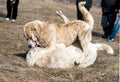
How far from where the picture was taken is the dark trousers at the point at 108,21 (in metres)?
13.3

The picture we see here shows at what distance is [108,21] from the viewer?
13.4 meters

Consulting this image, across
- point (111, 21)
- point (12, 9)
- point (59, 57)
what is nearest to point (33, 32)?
point (59, 57)

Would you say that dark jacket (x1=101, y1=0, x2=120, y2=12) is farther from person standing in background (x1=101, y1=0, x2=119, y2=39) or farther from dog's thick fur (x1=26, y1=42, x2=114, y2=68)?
dog's thick fur (x1=26, y1=42, x2=114, y2=68)

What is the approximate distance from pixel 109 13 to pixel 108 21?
30 cm

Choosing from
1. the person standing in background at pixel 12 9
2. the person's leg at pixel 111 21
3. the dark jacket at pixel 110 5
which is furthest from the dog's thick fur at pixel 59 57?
the person standing in background at pixel 12 9

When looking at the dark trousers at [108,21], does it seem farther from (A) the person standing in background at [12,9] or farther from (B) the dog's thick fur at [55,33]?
(B) the dog's thick fur at [55,33]

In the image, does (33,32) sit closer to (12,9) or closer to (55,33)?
(55,33)

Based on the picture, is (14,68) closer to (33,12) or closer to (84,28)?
(84,28)

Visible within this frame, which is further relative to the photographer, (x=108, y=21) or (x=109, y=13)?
(x=108, y=21)

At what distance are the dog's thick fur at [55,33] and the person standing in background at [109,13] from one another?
4.79 meters

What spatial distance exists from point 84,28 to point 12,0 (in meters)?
6.79

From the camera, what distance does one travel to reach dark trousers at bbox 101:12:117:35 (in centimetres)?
1330

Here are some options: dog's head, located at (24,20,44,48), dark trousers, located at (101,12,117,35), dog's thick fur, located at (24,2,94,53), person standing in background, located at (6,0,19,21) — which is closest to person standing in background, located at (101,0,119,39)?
dark trousers, located at (101,12,117,35)

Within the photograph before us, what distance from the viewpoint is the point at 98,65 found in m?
8.26
